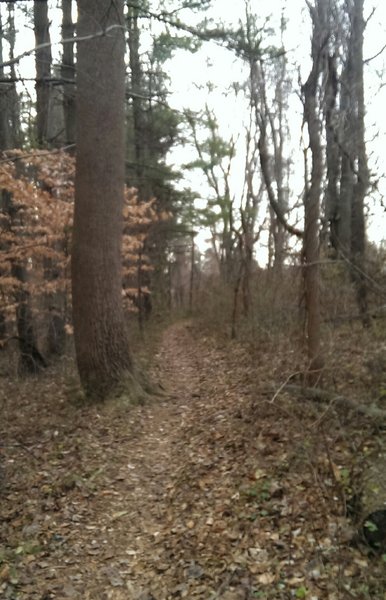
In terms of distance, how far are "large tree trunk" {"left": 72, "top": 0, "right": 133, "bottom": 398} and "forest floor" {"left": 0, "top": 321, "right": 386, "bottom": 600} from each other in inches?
34.2

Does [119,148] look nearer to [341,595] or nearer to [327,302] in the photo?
[327,302]

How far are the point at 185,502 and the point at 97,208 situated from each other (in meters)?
4.65

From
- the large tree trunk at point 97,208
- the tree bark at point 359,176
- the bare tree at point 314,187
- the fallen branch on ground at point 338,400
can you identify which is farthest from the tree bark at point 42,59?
the fallen branch on ground at point 338,400

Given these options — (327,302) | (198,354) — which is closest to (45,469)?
(327,302)

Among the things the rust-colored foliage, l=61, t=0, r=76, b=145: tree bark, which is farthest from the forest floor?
l=61, t=0, r=76, b=145: tree bark

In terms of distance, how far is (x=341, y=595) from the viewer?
3.72m

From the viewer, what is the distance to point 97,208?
26.5 feet

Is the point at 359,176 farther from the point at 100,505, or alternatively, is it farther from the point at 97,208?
the point at 100,505

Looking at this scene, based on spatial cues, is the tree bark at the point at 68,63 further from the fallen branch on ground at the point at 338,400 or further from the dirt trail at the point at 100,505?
the fallen branch on ground at the point at 338,400

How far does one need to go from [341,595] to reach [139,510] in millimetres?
2439

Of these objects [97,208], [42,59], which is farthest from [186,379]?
[42,59]

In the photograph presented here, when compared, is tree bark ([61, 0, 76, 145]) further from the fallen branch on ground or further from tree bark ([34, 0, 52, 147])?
the fallen branch on ground

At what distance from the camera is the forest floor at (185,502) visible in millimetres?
4184

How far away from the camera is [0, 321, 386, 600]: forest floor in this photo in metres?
4.18
